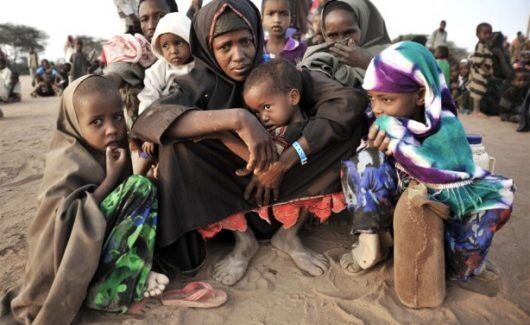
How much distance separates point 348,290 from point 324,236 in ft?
2.10

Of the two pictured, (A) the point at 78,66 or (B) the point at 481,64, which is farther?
(A) the point at 78,66

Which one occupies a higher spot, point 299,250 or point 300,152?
point 300,152

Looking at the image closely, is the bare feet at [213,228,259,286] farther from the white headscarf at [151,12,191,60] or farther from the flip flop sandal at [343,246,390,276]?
the white headscarf at [151,12,191,60]

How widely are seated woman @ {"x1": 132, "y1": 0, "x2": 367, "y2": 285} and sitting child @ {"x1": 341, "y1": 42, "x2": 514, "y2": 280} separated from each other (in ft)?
0.70

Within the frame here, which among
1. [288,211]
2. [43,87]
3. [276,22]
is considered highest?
[276,22]

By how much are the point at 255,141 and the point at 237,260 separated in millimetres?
803

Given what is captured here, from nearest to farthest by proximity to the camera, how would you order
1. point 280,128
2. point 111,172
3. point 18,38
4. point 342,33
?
1. point 111,172
2. point 280,128
3. point 342,33
4. point 18,38

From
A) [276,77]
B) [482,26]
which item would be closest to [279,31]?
[276,77]

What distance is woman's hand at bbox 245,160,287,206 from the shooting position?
2162mm

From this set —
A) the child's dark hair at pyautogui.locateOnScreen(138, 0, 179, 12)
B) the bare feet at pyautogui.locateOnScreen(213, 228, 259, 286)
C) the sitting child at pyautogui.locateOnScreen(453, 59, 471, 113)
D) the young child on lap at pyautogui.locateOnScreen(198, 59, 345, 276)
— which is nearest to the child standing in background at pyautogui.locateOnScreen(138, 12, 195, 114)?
the child's dark hair at pyautogui.locateOnScreen(138, 0, 179, 12)

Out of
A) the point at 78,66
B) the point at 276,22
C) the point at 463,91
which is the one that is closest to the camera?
the point at 276,22

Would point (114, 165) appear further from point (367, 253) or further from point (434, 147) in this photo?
point (434, 147)

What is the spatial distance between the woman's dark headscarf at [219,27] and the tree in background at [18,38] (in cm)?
4650

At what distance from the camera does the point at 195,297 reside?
204 centimetres
